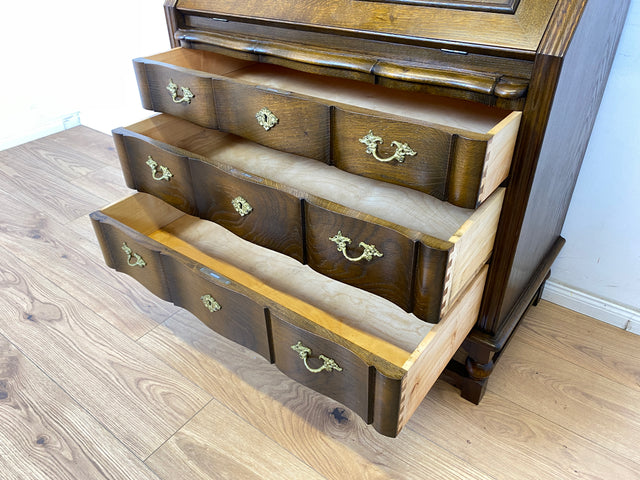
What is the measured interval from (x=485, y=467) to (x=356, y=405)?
0.33m

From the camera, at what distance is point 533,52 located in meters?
0.73

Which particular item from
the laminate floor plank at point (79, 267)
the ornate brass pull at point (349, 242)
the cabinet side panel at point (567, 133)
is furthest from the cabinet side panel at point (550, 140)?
the laminate floor plank at point (79, 267)

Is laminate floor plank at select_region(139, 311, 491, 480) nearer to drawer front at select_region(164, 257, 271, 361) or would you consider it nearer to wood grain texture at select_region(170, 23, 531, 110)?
drawer front at select_region(164, 257, 271, 361)

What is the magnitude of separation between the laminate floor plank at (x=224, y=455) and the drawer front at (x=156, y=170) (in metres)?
0.46

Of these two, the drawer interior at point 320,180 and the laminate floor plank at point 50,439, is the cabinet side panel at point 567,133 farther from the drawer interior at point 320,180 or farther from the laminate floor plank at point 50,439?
the laminate floor plank at point 50,439

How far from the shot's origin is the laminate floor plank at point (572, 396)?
1.03 m

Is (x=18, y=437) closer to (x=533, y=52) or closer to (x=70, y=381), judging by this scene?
(x=70, y=381)

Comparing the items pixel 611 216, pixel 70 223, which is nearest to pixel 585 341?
pixel 611 216

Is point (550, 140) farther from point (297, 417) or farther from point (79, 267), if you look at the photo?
point (79, 267)

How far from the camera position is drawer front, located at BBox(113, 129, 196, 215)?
1038 mm

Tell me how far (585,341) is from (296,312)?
0.77 metres

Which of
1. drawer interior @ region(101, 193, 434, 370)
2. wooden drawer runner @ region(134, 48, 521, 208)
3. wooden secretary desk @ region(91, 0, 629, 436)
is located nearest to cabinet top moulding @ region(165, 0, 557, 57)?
wooden secretary desk @ region(91, 0, 629, 436)

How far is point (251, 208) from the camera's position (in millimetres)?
953

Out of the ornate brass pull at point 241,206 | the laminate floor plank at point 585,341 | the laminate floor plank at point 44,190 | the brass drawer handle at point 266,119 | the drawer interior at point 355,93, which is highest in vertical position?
the brass drawer handle at point 266,119
